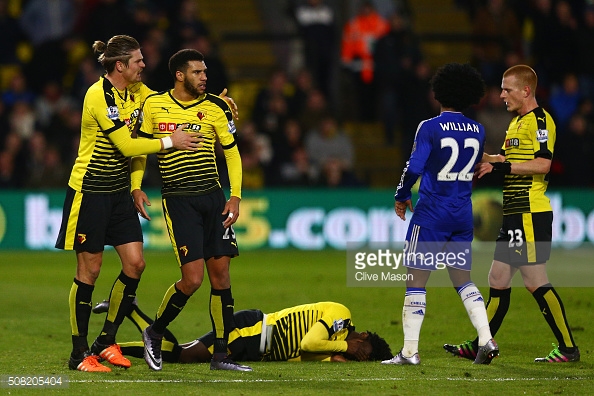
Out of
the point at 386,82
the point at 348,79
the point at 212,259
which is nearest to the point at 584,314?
the point at 212,259

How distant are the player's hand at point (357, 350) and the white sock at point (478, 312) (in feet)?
2.88

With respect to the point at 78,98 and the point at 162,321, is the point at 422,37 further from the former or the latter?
the point at 162,321

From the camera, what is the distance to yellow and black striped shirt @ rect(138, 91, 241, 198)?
742cm

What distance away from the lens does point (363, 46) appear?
63.5 feet

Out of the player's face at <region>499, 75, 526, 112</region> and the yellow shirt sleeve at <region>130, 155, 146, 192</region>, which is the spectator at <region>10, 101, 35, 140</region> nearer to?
the yellow shirt sleeve at <region>130, 155, 146, 192</region>

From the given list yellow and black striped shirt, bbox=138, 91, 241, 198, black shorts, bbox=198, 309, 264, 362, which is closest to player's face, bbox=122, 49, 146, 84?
yellow and black striped shirt, bbox=138, 91, 241, 198

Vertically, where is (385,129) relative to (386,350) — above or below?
above

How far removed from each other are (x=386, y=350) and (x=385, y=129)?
39.5 feet

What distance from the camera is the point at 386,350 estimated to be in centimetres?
796

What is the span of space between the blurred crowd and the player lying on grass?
918 centimetres

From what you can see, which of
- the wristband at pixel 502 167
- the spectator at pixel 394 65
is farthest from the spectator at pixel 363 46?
the wristband at pixel 502 167

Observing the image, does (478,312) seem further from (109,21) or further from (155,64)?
(109,21)

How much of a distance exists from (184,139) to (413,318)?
2033 millimetres

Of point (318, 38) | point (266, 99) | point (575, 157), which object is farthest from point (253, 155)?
point (575, 157)
